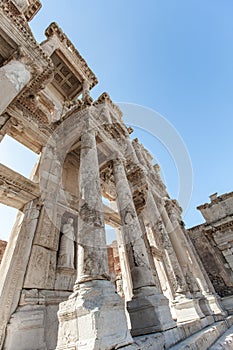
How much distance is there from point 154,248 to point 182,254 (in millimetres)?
2103

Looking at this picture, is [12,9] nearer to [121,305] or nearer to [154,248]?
[121,305]

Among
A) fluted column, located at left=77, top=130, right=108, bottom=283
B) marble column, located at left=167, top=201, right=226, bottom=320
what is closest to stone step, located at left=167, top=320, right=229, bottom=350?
fluted column, located at left=77, top=130, right=108, bottom=283

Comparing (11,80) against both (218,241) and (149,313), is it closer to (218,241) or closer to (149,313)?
(149,313)

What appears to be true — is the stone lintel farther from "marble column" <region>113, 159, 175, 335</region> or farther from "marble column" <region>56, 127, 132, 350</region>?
"marble column" <region>113, 159, 175, 335</region>

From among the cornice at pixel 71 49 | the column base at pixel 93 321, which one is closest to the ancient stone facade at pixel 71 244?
the column base at pixel 93 321

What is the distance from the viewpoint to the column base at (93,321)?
269 centimetres

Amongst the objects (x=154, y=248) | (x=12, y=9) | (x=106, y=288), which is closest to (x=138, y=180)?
(x=154, y=248)

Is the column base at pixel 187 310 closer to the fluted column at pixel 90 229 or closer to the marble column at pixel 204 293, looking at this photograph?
the marble column at pixel 204 293

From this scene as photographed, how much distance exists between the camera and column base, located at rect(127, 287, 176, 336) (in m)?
4.10

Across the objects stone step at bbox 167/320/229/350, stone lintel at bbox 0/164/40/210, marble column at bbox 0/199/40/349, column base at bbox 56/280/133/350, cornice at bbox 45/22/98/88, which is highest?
cornice at bbox 45/22/98/88

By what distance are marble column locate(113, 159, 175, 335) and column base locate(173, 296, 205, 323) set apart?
182 centimetres

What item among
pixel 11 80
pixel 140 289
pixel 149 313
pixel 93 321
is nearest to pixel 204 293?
pixel 140 289

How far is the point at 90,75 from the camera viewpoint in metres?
15.0

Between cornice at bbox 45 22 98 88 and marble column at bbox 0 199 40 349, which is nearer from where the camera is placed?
marble column at bbox 0 199 40 349
